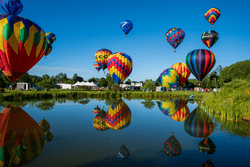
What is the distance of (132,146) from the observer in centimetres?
586

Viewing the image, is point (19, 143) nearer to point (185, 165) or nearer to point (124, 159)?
point (124, 159)

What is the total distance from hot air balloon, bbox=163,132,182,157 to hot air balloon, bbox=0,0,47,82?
11.2 metres

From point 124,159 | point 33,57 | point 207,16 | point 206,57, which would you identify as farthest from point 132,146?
point 207,16

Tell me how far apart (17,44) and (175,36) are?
Answer: 70.6 feet

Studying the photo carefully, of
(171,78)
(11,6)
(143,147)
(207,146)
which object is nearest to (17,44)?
(11,6)

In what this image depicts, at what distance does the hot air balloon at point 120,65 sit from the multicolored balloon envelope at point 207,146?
17305mm

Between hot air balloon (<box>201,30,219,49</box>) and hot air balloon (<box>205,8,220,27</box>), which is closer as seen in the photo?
hot air balloon (<box>201,30,219,49</box>)

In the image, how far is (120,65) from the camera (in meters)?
22.9

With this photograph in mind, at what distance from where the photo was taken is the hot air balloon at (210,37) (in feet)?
74.2

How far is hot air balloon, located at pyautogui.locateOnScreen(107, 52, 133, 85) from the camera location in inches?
901

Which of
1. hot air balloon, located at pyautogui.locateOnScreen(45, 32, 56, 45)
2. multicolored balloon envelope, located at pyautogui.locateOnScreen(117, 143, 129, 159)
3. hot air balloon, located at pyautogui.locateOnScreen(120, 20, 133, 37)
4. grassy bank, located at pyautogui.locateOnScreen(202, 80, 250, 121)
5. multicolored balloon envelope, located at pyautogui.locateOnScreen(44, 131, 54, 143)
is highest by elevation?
hot air balloon, located at pyautogui.locateOnScreen(120, 20, 133, 37)

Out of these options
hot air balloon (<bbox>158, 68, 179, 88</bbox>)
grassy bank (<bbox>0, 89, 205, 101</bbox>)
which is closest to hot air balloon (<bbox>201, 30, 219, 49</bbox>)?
grassy bank (<bbox>0, 89, 205, 101</bbox>)

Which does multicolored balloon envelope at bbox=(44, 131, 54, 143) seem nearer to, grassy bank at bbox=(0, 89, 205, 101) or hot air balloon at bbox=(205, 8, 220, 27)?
grassy bank at bbox=(0, 89, 205, 101)

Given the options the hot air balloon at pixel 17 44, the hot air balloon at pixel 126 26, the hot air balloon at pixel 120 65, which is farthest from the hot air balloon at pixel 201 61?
the hot air balloon at pixel 17 44
